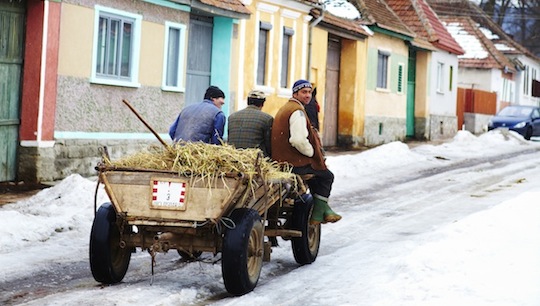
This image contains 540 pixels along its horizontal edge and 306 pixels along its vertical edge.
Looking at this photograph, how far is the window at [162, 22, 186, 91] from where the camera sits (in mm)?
18641

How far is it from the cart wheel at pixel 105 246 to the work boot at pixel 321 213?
2224mm

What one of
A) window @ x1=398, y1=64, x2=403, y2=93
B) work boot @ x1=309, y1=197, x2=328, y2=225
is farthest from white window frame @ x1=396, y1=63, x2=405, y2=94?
work boot @ x1=309, y1=197, x2=328, y2=225

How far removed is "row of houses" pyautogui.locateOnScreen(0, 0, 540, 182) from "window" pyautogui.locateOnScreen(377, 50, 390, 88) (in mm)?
55

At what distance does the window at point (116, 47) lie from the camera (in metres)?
16.2

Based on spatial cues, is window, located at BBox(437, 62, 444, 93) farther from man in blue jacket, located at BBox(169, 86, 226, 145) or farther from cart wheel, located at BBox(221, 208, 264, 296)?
cart wheel, located at BBox(221, 208, 264, 296)

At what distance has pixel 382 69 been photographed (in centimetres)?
3150

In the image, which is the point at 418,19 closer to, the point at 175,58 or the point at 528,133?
the point at 528,133

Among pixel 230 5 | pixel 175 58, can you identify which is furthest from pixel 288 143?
pixel 230 5

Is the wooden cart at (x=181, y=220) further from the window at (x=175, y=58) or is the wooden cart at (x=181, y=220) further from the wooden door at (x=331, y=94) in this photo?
the wooden door at (x=331, y=94)

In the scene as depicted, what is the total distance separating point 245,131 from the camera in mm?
8992

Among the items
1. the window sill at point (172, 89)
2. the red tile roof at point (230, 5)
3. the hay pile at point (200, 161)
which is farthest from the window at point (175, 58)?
the hay pile at point (200, 161)

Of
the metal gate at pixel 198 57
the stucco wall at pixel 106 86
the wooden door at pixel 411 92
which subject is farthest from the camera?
the wooden door at pixel 411 92

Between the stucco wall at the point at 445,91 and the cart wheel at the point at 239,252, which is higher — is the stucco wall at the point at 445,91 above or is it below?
above

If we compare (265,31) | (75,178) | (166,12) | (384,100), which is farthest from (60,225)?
(384,100)
